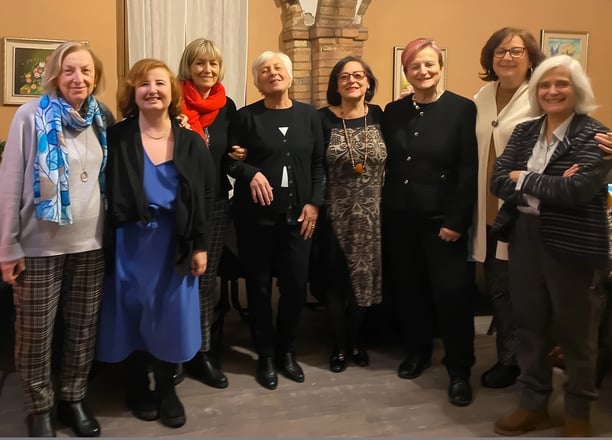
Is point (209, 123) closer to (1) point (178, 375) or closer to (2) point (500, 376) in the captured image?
(1) point (178, 375)

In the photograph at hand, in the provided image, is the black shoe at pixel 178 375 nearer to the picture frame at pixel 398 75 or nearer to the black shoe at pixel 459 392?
the black shoe at pixel 459 392

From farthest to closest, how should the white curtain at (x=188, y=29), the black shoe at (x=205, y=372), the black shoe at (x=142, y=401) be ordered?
the white curtain at (x=188, y=29) < the black shoe at (x=205, y=372) < the black shoe at (x=142, y=401)

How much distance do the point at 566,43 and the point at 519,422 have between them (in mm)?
4302

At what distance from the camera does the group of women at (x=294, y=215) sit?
2143mm

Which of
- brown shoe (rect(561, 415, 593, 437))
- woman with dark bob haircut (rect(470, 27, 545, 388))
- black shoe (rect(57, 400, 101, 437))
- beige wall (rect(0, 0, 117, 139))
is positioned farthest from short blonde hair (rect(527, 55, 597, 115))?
beige wall (rect(0, 0, 117, 139))

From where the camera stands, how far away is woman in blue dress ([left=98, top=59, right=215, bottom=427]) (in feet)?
7.37

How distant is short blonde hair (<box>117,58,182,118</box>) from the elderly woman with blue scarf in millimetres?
92

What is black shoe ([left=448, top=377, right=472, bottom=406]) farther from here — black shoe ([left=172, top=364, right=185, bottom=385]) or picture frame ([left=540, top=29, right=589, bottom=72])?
picture frame ([left=540, top=29, right=589, bottom=72])

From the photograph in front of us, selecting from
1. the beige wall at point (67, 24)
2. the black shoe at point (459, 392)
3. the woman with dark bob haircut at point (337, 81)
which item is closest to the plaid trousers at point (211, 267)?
the woman with dark bob haircut at point (337, 81)

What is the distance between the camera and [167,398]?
2473mm

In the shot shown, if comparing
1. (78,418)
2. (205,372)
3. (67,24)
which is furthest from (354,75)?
(67,24)

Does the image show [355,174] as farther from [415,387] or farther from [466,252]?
[415,387]

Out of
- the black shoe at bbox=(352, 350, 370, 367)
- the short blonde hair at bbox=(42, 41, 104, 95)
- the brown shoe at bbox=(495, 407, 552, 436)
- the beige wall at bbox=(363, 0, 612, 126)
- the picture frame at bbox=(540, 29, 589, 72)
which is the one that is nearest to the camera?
the short blonde hair at bbox=(42, 41, 104, 95)

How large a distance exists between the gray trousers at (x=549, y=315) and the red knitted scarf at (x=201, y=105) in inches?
53.4
